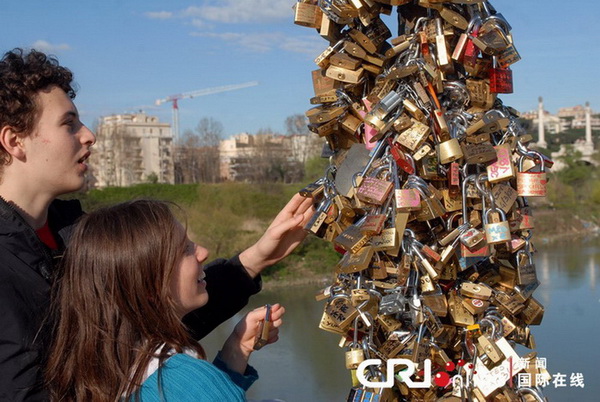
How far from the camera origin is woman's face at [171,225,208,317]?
115cm

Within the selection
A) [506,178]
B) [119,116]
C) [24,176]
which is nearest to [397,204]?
[506,178]

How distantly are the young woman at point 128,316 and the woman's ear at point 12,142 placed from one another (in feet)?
0.71

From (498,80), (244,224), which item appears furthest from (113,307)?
(244,224)

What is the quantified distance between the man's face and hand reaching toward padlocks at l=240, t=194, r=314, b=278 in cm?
54

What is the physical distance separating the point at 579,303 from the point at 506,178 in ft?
15.3

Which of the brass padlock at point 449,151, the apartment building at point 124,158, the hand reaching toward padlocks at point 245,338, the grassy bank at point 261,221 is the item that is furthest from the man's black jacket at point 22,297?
the apartment building at point 124,158

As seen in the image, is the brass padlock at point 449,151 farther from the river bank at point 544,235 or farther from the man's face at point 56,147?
the river bank at point 544,235

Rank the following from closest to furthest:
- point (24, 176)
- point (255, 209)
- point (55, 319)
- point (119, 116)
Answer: point (55, 319) → point (24, 176) → point (255, 209) → point (119, 116)

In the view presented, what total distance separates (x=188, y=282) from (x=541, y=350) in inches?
154

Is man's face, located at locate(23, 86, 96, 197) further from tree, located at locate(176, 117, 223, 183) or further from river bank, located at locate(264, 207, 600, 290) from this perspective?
tree, located at locate(176, 117, 223, 183)

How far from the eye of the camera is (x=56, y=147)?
1255 mm

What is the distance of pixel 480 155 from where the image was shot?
1.72 metres

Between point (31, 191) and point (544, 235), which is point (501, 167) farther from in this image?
point (544, 235)

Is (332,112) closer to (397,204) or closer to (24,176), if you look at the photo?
(397,204)
